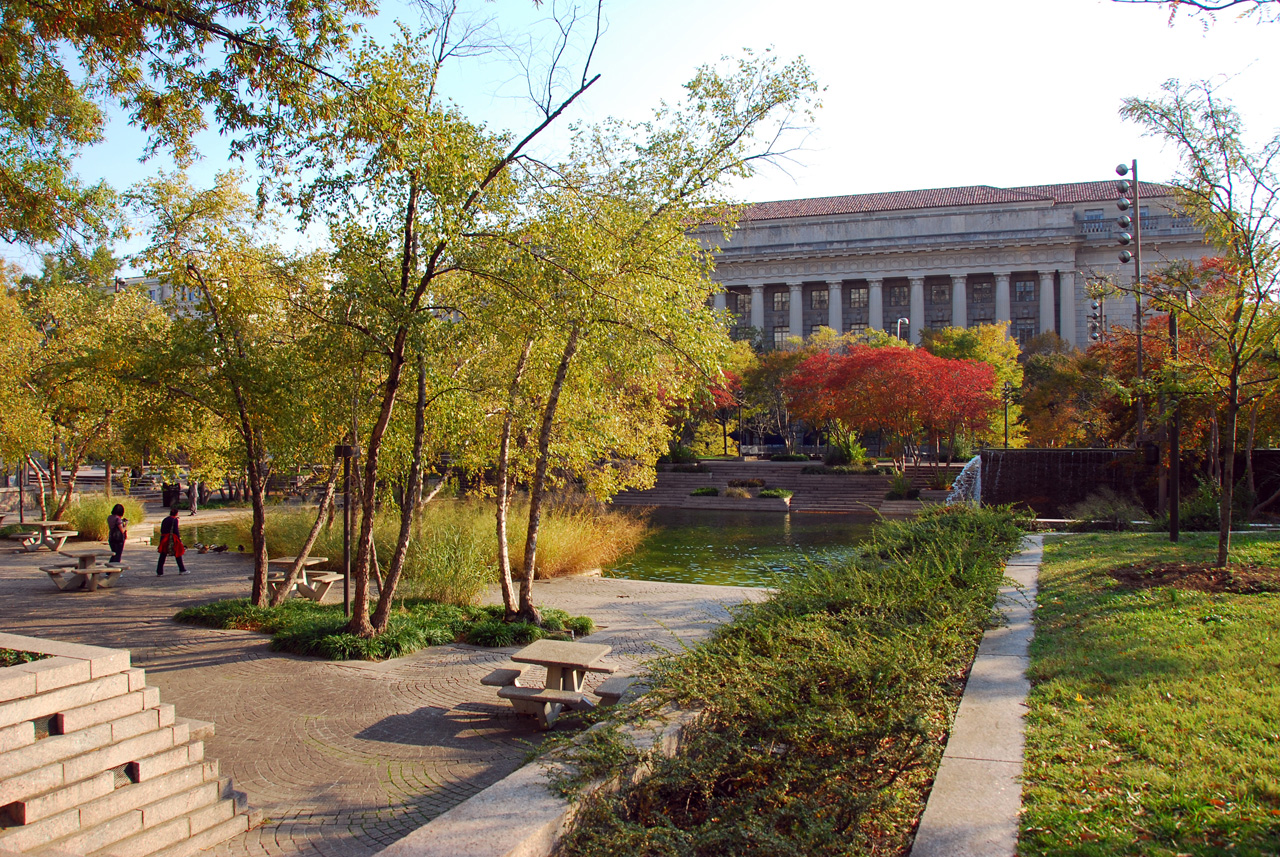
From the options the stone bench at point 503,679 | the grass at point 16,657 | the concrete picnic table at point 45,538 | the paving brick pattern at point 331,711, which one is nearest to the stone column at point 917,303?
the paving brick pattern at point 331,711

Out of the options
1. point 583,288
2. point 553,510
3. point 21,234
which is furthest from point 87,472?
point 583,288

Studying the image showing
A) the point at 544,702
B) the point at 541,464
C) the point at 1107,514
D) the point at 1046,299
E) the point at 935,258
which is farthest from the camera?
the point at 935,258

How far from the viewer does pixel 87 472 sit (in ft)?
182

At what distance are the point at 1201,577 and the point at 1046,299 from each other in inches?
2630

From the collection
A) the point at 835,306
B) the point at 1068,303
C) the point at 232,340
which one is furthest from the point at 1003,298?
the point at 232,340

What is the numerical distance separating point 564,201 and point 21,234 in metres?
6.29

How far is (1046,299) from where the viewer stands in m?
68.9

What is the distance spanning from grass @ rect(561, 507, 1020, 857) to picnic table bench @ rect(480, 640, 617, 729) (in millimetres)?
1418

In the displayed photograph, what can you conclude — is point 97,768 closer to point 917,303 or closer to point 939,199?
point 917,303

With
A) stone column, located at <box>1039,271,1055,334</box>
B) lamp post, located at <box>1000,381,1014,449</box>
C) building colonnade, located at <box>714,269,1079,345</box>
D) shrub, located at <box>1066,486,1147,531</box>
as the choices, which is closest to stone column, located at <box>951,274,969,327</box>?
building colonnade, located at <box>714,269,1079,345</box>

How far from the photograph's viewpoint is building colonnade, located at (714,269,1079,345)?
69.6m

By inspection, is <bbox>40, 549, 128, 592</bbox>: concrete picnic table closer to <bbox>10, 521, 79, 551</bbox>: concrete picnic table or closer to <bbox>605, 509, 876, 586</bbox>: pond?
<bbox>10, 521, 79, 551</bbox>: concrete picnic table

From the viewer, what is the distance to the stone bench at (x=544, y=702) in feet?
23.4

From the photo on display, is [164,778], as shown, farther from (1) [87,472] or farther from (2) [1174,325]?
(1) [87,472]
